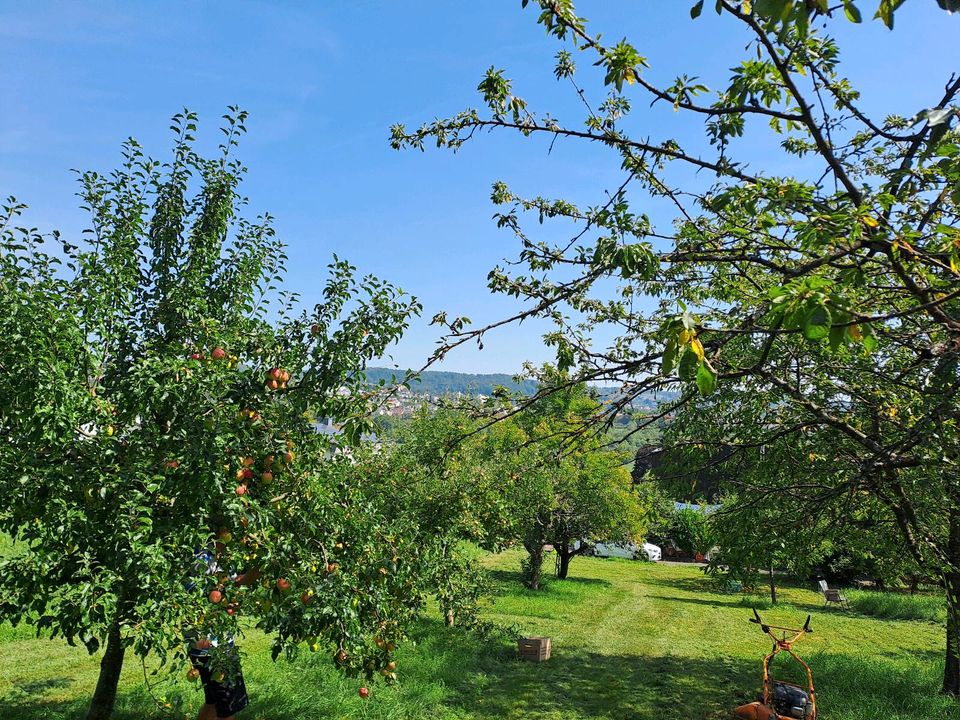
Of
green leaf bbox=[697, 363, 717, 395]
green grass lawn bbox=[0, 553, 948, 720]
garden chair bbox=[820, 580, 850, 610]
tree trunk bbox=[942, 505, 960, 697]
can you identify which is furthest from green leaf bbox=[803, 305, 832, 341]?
garden chair bbox=[820, 580, 850, 610]

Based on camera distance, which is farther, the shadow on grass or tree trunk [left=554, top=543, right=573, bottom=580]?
tree trunk [left=554, top=543, right=573, bottom=580]

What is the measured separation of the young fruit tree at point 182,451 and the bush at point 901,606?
1879 cm

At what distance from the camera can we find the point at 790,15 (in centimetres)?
205

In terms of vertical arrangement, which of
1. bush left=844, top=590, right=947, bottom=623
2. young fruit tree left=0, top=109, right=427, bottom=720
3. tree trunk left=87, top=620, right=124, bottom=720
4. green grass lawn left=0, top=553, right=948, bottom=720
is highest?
young fruit tree left=0, top=109, right=427, bottom=720

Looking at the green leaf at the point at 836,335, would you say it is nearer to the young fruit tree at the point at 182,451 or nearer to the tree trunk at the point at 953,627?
the young fruit tree at the point at 182,451

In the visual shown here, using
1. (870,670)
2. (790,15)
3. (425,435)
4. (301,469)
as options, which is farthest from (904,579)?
(790,15)

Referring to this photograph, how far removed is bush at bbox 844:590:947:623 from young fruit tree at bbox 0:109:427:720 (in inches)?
740

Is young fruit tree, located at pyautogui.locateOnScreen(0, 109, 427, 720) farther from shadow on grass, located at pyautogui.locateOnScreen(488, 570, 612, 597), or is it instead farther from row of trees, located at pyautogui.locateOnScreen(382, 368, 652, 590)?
shadow on grass, located at pyautogui.locateOnScreen(488, 570, 612, 597)

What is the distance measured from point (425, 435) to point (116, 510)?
929 cm

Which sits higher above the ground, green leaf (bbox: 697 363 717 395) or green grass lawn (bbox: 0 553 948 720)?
green leaf (bbox: 697 363 717 395)

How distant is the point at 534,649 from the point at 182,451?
9309 mm

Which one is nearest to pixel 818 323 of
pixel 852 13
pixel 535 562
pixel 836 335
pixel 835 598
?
pixel 836 335

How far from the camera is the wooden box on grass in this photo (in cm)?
1205

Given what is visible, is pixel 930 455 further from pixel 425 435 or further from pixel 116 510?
pixel 425 435
